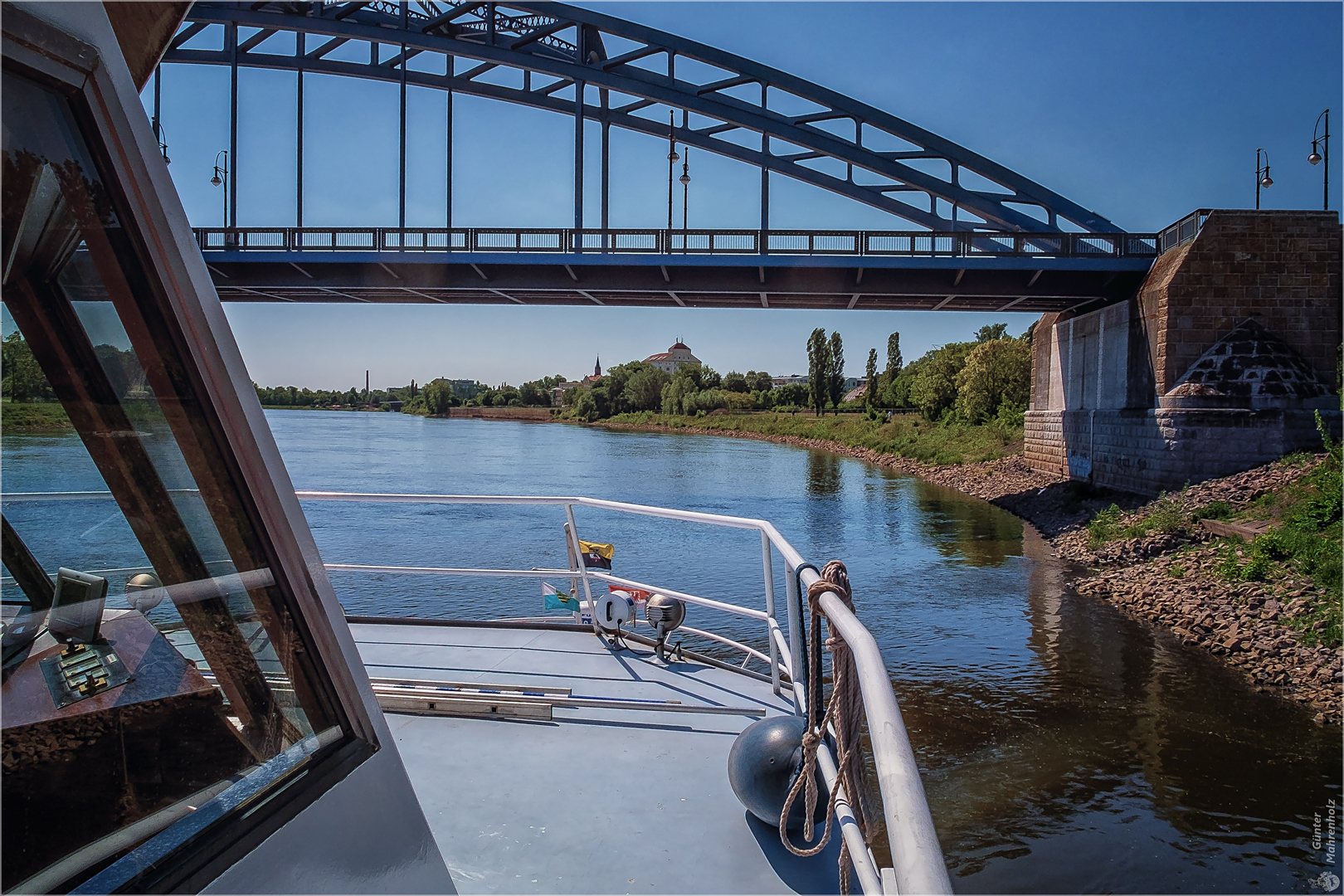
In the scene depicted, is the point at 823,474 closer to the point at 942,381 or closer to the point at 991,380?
the point at 991,380

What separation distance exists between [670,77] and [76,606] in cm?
3341

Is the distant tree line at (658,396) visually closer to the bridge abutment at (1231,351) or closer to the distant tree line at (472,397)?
the distant tree line at (472,397)

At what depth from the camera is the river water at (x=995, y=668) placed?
6.14 m

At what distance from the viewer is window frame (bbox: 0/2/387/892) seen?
109 centimetres

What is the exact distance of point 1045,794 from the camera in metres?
7.21

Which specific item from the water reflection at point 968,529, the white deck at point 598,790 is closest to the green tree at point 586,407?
the water reflection at point 968,529

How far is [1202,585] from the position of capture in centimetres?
1315

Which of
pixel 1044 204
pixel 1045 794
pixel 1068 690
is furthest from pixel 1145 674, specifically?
pixel 1044 204

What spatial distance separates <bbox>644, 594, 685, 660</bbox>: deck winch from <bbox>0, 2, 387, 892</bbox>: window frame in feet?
9.23

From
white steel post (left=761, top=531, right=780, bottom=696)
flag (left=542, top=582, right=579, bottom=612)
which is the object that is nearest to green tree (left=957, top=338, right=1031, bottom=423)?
flag (left=542, top=582, right=579, bottom=612)

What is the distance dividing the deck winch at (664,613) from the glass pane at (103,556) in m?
3.05

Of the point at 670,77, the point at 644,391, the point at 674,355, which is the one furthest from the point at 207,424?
the point at 674,355

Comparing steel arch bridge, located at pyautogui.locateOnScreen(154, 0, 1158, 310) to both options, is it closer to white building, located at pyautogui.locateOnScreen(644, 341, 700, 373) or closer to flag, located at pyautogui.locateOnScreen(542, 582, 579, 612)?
flag, located at pyautogui.locateOnScreen(542, 582, 579, 612)

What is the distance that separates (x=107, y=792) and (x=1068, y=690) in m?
10.5
